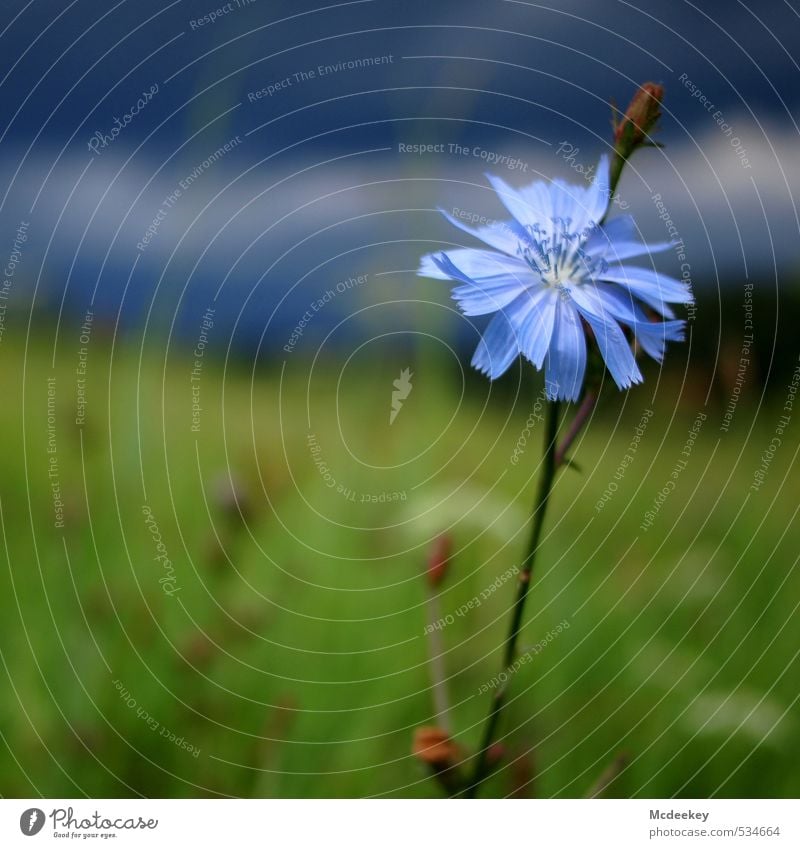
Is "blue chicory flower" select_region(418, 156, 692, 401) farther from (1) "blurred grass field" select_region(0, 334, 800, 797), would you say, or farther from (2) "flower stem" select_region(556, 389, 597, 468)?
(1) "blurred grass field" select_region(0, 334, 800, 797)

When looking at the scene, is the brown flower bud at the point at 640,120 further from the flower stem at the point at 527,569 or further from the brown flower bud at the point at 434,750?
the brown flower bud at the point at 434,750

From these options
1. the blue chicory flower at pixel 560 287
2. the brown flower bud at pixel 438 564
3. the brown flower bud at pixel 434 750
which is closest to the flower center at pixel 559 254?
the blue chicory flower at pixel 560 287

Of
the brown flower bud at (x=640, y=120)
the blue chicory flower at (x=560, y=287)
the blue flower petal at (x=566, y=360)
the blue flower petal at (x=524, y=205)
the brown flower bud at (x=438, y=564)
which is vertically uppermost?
the brown flower bud at (x=640, y=120)

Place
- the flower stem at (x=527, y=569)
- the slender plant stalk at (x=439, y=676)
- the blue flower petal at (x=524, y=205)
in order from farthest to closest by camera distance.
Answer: the slender plant stalk at (x=439, y=676) < the blue flower petal at (x=524, y=205) < the flower stem at (x=527, y=569)

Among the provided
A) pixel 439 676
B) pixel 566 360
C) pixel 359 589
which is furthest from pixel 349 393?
pixel 566 360

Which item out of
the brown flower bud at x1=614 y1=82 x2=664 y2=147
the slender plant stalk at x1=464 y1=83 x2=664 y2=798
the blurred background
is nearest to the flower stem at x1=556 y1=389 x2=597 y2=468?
the slender plant stalk at x1=464 y1=83 x2=664 y2=798
